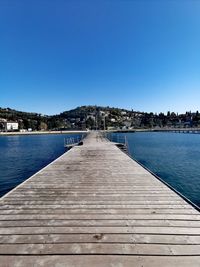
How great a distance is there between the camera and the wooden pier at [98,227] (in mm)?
3469

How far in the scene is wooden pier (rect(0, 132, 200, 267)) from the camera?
11.4 ft

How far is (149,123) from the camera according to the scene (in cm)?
16938

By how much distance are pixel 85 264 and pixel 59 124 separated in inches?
6342

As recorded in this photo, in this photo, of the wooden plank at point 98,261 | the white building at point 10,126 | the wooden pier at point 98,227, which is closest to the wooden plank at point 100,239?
the wooden pier at point 98,227

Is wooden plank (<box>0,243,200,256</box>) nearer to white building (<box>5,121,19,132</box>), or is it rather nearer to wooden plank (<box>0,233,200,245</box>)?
wooden plank (<box>0,233,200,245</box>)

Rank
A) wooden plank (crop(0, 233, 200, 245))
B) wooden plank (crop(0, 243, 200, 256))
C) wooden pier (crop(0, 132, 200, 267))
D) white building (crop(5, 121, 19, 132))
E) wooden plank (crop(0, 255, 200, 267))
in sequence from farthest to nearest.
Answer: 1. white building (crop(5, 121, 19, 132))
2. wooden plank (crop(0, 233, 200, 245))
3. wooden plank (crop(0, 243, 200, 256))
4. wooden pier (crop(0, 132, 200, 267))
5. wooden plank (crop(0, 255, 200, 267))

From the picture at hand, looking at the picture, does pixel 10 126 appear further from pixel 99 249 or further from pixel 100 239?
pixel 99 249

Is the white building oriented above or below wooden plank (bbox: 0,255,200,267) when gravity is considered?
above

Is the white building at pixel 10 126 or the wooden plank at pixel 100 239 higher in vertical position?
the white building at pixel 10 126

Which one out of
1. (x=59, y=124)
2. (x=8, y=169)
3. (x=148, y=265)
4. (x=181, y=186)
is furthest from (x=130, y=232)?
(x=59, y=124)

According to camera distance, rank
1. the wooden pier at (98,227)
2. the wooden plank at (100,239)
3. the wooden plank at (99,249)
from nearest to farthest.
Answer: the wooden pier at (98,227)
the wooden plank at (99,249)
the wooden plank at (100,239)

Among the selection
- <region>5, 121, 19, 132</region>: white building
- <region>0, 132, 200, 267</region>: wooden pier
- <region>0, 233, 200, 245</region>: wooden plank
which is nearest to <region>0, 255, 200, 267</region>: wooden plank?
<region>0, 132, 200, 267</region>: wooden pier

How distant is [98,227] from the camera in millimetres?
4453

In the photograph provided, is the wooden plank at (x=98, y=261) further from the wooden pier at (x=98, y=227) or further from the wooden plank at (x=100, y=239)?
the wooden plank at (x=100, y=239)
